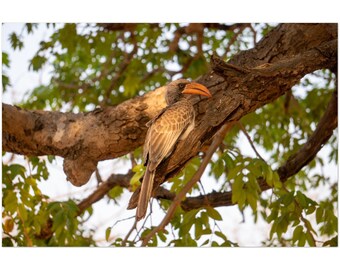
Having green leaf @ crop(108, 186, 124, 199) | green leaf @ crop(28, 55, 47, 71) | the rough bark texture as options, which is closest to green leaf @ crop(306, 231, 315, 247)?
the rough bark texture

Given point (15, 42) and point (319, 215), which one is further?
point (15, 42)

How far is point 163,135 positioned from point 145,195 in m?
0.24

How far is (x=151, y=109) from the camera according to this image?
8.38 ft

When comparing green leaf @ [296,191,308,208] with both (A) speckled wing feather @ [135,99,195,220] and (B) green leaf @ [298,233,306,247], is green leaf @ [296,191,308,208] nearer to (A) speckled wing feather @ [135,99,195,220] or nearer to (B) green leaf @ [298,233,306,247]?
(B) green leaf @ [298,233,306,247]

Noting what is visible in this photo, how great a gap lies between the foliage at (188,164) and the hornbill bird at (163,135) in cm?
46

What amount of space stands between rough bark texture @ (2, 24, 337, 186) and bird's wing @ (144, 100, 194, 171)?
0.23ft

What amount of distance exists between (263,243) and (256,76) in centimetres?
104

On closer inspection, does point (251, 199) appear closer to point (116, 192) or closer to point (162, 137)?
point (162, 137)

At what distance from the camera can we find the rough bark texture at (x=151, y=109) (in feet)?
7.45

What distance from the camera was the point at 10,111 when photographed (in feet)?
8.58

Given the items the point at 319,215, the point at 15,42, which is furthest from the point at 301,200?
the point at 15,42

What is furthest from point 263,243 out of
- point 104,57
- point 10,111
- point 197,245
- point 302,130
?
point 104,57

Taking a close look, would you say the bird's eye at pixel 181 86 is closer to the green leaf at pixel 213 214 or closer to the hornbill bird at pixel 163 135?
the hornbill bird at pixel 163 135
